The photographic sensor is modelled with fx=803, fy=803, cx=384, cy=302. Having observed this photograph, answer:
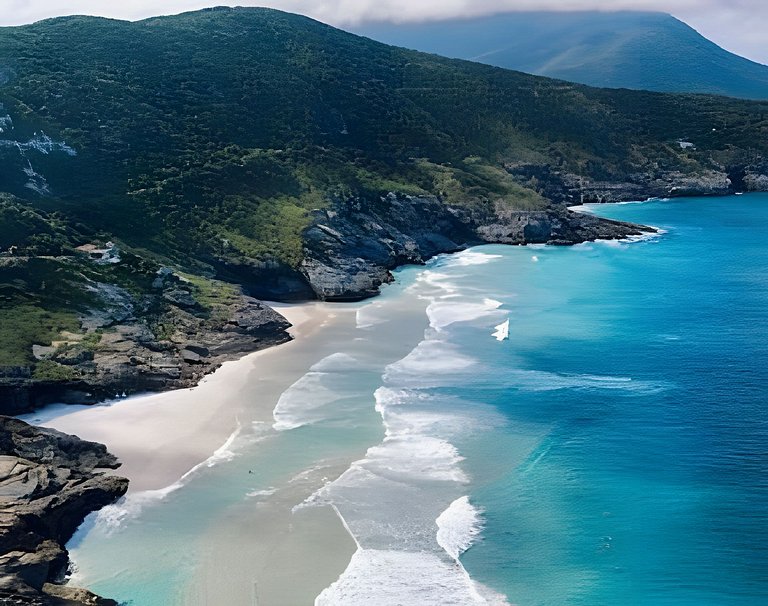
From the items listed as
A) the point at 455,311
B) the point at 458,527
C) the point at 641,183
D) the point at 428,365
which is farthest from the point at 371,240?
the point at 641,183

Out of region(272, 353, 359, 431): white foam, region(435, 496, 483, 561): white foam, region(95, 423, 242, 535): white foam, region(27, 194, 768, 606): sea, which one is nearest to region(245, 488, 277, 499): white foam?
region(27, 194, 768, 606): sea

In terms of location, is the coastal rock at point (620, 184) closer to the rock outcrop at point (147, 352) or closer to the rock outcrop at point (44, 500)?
the rock outcrop at point (147, 352)

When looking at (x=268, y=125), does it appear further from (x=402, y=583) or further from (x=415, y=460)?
(x=402, y=583)

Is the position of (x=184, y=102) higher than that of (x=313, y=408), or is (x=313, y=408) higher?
(x=184, y=102)

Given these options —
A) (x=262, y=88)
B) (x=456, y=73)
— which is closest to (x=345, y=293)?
(x=262, y=88)

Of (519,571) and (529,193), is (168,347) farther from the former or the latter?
(529,193)

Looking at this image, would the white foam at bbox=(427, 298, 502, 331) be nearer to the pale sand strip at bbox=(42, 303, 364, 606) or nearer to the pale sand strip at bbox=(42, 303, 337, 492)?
the pale sand strip at bbox=(42, 303, 364, 606)
